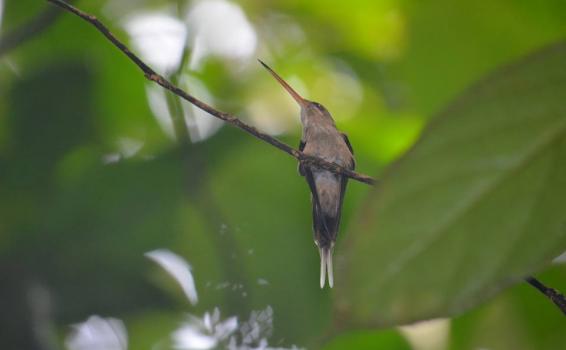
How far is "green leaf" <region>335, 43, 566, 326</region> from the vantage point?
273 mm

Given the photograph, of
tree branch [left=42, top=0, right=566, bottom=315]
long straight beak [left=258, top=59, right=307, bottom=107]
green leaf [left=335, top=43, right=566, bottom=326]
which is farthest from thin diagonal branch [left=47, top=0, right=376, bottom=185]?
green leaf [left=335, top=43, right=566, bottom=326]

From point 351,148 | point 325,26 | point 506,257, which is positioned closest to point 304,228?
point 351,148

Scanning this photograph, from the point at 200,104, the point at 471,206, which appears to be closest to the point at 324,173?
the point at 200,104

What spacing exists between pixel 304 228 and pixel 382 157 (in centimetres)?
15

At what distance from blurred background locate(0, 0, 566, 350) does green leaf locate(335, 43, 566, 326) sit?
1.71 ft

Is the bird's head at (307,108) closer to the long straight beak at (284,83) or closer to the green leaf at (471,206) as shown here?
the long straight beak at (284,83)

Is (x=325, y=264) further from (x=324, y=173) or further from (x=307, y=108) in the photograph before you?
(x=307, y=108)

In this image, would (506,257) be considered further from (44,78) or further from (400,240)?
(44,78)

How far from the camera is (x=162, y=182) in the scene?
924 millimetres

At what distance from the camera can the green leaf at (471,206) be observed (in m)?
0.27

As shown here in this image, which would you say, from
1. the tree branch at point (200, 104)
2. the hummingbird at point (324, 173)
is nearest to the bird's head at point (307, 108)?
the hummingbird at point (324, 173)

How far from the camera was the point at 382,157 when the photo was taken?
0.88 metres

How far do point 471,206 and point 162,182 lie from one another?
68 cm

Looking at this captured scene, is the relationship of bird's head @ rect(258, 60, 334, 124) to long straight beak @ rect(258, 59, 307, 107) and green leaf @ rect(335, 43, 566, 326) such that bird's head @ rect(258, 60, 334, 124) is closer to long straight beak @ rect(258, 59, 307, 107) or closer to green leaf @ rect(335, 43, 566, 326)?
long straight beak @ rect(258, 59, 307, 107)
